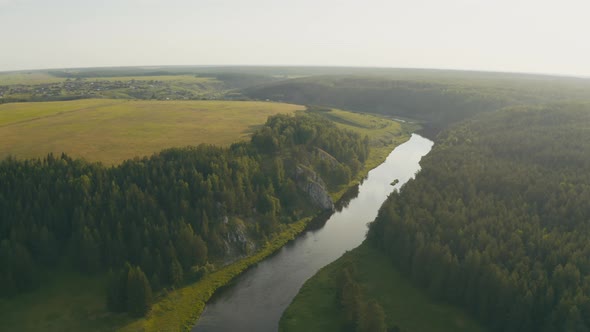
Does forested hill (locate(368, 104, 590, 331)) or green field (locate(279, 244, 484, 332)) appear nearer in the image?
forested hill (locate(368, 104, 590, 331))

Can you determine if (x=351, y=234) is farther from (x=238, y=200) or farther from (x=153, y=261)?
(x=153, y=261)

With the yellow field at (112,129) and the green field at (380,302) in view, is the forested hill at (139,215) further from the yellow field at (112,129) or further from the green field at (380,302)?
the yellow field at (112,129)

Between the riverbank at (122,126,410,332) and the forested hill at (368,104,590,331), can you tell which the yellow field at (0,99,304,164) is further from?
the forested hill at (368,104,590,331)

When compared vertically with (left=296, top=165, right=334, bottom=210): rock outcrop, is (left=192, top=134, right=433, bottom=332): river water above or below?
below

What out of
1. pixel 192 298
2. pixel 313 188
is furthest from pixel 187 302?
pixel 313 188

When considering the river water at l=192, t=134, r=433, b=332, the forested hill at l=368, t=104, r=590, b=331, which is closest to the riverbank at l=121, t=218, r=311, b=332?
the river water at l=192, t=134, r=433, b=332

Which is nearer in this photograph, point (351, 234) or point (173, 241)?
point (173, 241)

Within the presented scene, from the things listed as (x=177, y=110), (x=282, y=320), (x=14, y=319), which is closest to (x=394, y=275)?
(x=282, y=320)
